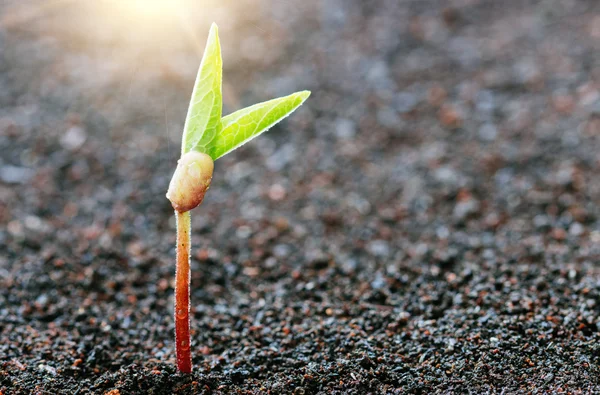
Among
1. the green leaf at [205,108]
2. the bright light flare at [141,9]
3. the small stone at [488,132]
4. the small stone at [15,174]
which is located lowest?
the small stone at [488,132]

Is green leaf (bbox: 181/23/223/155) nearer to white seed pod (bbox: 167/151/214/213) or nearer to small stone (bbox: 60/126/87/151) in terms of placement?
white seed pod (bbox: 167/151/214/213)

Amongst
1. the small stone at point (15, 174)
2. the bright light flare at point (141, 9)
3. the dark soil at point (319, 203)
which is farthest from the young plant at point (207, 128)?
the bright light flare at point (141, 9)

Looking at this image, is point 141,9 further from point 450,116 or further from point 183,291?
point 183,291

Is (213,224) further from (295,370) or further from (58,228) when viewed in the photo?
(295,370)

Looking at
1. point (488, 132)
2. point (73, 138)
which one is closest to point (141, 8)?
point (73, 138)

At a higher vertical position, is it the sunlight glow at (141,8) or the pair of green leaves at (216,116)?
the sunlight glow at (141,8)

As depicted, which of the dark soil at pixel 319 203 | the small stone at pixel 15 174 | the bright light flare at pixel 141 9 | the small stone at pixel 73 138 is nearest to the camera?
the dark soil at pixel 319 203

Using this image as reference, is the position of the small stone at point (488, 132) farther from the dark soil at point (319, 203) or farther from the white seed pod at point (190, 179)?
the white seed pod at point (190, 179)

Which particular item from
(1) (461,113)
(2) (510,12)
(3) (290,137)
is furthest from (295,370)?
(2) (510,12)
